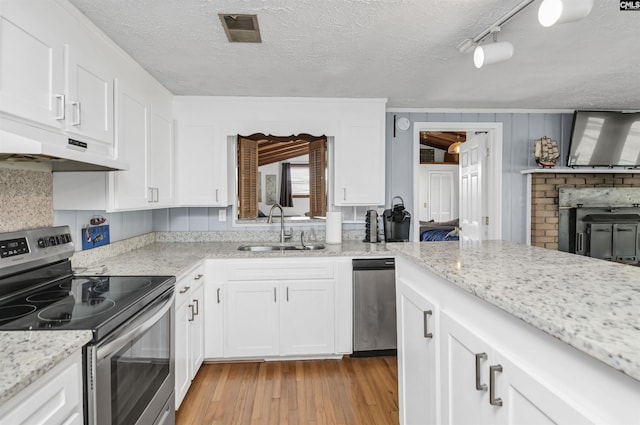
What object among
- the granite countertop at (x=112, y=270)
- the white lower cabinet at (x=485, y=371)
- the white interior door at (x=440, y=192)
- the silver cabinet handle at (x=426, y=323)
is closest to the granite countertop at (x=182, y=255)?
the granite countertop at (x=112, y=270)

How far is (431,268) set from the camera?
4.87 ft

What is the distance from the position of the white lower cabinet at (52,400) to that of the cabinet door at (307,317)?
1.76m

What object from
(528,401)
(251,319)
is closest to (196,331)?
(251,319)

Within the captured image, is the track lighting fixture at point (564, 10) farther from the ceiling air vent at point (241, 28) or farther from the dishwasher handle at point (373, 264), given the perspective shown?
the dishwasher handle at point (373, 264)

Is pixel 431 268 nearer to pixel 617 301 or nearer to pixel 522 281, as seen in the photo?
pixel 522 281

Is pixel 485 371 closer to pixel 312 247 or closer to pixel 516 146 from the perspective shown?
pixel 312 247

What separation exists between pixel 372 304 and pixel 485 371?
181 cm

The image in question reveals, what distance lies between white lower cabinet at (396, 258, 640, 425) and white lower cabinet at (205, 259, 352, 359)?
1020 millimetres

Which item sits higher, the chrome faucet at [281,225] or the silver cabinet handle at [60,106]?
the silver cabinet handle at [60,106]

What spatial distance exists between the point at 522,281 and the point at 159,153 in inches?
99.6

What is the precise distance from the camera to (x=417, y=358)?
1.67 metres

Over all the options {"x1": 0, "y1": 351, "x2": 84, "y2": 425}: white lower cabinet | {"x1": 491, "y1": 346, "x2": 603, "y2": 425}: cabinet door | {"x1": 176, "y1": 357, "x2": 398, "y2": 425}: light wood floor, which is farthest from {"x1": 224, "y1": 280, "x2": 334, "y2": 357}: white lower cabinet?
{"x1": 491, "y1": 346, "x2": 603, "y2": 425}: cabinet door

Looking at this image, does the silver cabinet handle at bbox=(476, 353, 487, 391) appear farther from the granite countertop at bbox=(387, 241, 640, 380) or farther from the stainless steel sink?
the stainless steel sink

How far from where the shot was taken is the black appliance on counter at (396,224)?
334 centimetres
